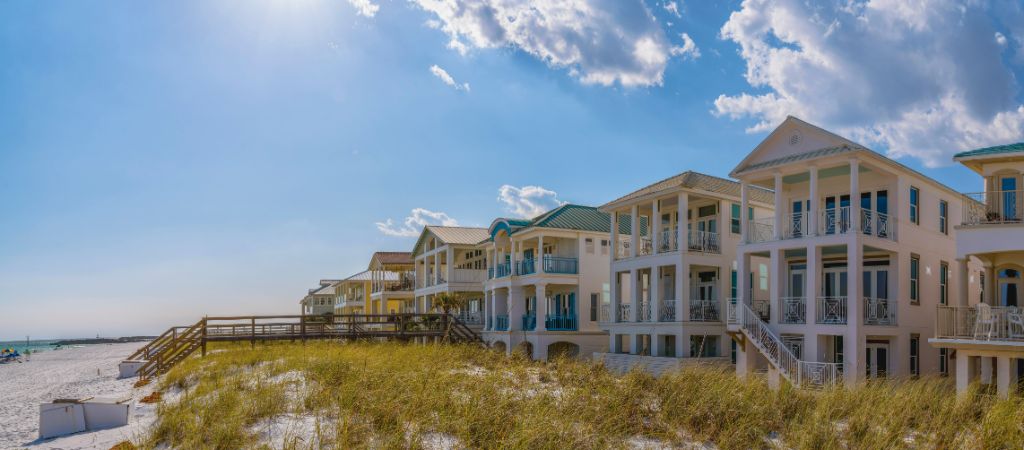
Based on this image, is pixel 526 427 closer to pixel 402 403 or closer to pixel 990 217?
pixel 402 403

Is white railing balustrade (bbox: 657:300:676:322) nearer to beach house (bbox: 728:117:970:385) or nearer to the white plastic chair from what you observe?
beach house (bbox: 728:117:970:385)

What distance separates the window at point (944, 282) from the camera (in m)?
25.7

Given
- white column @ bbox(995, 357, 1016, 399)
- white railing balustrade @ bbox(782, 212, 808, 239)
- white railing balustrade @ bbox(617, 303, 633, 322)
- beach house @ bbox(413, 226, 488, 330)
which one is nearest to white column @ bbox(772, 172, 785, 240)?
white railing balustrade @ bbox(782, 212, 808, 239)

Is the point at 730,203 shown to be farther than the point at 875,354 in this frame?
Yes

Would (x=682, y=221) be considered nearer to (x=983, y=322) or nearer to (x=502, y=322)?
(x=983, y=322)

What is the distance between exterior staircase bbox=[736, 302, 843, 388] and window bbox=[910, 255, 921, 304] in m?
3.89

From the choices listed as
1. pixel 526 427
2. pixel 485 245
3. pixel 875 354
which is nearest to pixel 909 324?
pixel 875 354

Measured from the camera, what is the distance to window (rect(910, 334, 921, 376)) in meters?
23.8

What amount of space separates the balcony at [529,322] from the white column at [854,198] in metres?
17.7

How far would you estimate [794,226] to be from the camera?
24734 mm

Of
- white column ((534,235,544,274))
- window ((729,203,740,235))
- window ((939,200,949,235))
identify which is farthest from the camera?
white column ((534,235,544,274))

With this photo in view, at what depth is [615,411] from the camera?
13.1 meters

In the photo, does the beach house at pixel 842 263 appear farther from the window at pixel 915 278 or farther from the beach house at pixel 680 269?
the beach house at pixel 680 269

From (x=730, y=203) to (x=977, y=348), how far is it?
11.7 m
